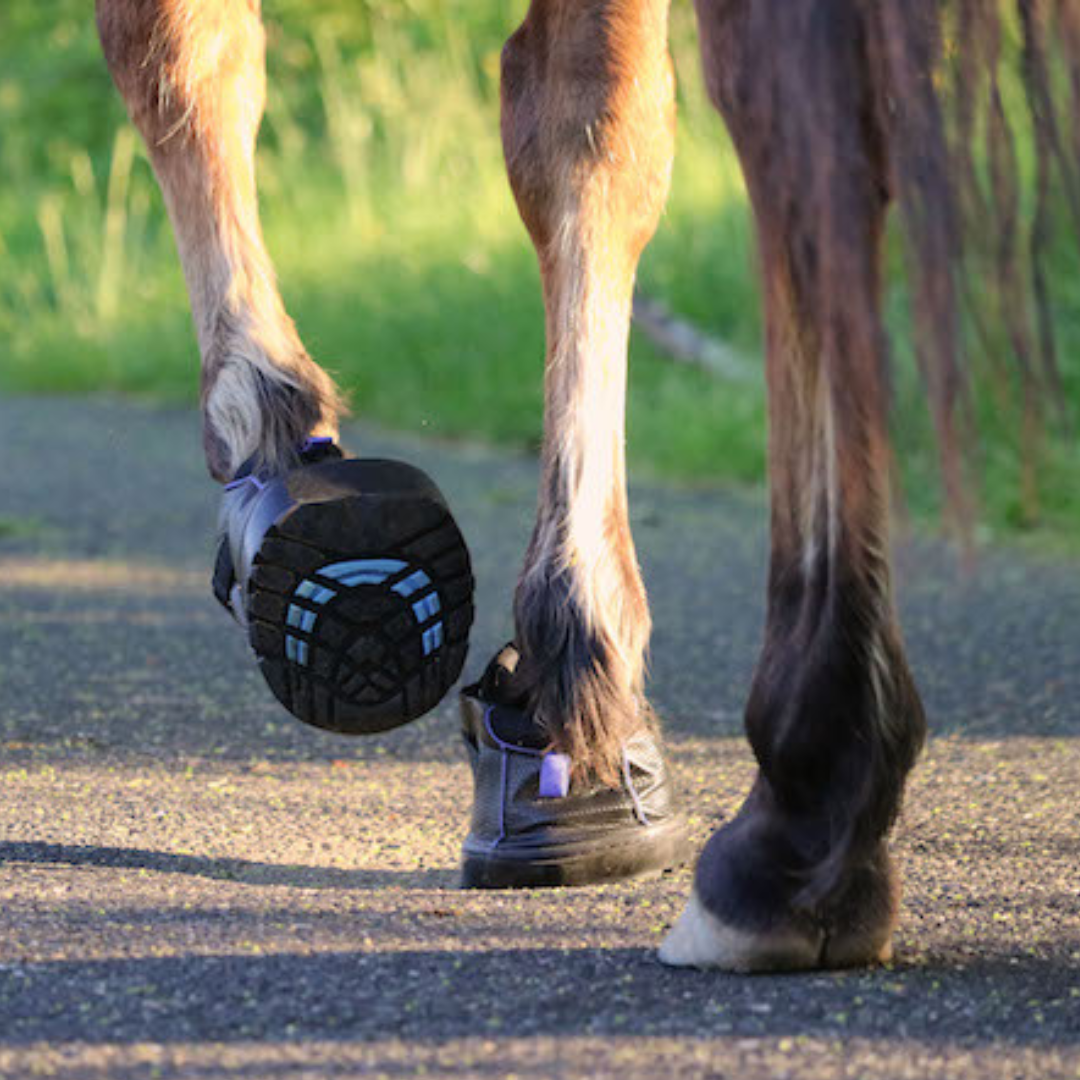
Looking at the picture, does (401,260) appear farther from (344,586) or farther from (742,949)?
(742,949)

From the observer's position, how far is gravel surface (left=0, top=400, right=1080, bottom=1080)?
1.50 meters

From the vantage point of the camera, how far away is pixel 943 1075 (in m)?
1.44

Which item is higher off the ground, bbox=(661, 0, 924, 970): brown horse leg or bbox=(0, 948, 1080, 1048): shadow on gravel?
bbox=(661, 0, 924, 970): brown horse leg

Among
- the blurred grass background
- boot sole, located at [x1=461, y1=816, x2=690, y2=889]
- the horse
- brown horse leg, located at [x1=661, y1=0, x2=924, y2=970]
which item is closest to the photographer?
the horse

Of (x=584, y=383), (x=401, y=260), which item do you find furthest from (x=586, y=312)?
(x=401, y=260)

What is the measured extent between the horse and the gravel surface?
0.12 m

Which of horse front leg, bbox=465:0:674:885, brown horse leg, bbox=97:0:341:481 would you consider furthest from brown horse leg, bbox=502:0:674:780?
brown horse leg, bbox=97:0:341:481

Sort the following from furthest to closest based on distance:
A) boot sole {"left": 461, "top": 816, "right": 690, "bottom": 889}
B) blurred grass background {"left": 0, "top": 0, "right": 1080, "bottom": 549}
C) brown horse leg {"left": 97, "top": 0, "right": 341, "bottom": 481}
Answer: blurred grass background {"left": 0, "top": 0, "right": 1080, "bottom": 549}, brown horse leg {"left": 97, "top": 0, "right": 341, "bottom": 481}, boot sole {"left": 461, "top": 816, "right": 690, "bottom": 889}

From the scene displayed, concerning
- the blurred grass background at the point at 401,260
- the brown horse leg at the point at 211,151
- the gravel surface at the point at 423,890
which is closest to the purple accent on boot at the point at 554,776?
the gravel surface at the point at 423,890

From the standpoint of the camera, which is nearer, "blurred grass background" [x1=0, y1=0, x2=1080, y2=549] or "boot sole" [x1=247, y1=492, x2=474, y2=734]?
"boot sole" [x1=247, y1=492, x2=474, y2=734]

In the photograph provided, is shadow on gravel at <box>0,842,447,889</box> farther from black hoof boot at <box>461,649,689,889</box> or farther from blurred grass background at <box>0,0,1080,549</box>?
blurred grass background at <box>0,0,1080,549</box>

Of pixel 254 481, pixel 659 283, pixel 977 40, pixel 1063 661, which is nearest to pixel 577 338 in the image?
pixel 254 481

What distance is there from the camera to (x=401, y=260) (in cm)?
909

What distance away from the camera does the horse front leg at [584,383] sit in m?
2.16
